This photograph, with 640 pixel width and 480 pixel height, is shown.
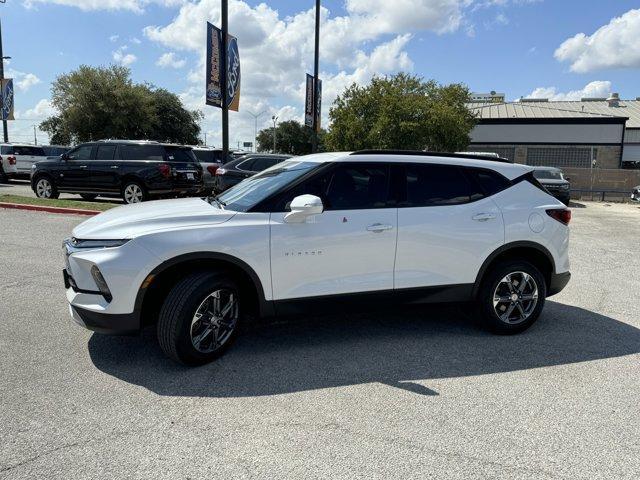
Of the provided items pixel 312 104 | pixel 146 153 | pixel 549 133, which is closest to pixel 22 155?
pixel 146 153

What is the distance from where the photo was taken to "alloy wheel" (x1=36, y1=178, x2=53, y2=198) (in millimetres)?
14562

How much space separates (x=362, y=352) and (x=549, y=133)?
39152 mm

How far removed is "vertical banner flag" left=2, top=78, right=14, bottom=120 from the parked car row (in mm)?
19383

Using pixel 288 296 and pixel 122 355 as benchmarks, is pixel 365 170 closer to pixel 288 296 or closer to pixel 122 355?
pixel 288 296

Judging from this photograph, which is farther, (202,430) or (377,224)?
(377,224)

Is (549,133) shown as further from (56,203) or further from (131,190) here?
(56,203)

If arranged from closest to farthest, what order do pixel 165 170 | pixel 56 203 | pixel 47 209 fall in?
pixel 47 209, pixel 56 203, pixel 165 170

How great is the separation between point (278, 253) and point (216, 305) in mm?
628

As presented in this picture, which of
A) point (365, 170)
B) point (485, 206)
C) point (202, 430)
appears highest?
point (365, 170)

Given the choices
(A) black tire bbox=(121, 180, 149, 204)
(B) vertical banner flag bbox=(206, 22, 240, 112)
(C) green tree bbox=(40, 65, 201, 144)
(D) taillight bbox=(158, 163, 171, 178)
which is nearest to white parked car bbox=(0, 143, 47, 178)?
(A) black tire bbox=(121, 180, 149, 204)

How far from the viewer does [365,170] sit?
4.46 m

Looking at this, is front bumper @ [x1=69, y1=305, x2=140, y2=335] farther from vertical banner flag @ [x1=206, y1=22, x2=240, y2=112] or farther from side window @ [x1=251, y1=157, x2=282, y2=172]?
vertical banner flag @ [x1=206, y1=22, x2=240, y2=112]

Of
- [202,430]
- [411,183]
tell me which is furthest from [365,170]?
[202,430]

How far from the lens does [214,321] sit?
3996mm
